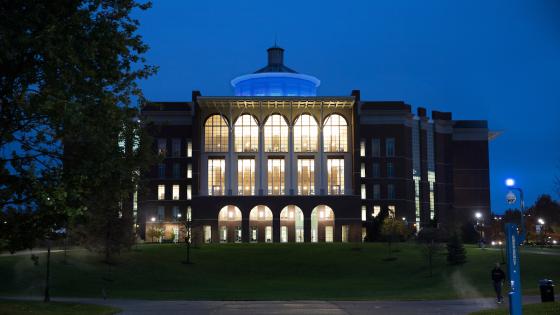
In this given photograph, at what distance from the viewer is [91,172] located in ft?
61.8

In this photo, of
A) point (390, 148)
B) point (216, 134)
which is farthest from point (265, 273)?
point (390, 148)

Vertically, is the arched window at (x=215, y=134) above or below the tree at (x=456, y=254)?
A: above

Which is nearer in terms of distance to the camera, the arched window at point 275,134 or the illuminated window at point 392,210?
the arched window at point 275,134

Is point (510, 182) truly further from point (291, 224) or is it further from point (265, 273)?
point (291, 224)

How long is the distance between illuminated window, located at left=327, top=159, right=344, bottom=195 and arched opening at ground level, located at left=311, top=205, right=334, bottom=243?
3086mm

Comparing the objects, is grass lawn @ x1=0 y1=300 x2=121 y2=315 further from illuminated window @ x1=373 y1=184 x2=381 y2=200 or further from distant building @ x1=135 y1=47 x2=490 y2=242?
illuminated window @ x1=373 y1=184 x2=381 y2=200

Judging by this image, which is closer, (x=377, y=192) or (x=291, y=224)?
(x=291, y=224)

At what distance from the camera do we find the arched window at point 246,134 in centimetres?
9925

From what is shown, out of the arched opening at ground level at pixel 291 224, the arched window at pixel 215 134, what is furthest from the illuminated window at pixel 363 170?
the arched window at pixel 215 134

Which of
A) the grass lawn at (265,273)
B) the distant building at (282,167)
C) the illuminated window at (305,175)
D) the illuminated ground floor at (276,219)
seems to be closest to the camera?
the grass lawn at (265,273)

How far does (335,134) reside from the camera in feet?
327

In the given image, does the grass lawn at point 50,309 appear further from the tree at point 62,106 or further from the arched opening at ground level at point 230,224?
the arched opening at ground level at point 230,224

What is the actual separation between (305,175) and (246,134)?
10776mm

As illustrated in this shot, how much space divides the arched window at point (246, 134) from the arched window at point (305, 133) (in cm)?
601
